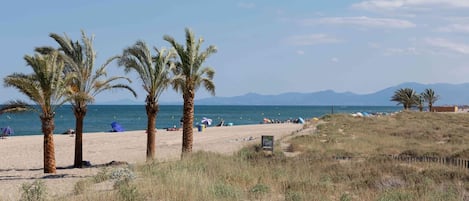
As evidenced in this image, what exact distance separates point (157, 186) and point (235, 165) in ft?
18.4

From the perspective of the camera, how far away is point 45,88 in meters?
19.5

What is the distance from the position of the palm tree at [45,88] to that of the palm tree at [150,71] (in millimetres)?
3154

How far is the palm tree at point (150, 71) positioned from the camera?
2236 cm

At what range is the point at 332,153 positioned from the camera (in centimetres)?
2223

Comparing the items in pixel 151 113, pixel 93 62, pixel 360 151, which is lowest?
pixel 360 151

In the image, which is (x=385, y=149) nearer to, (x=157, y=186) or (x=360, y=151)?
(x=360, y=151)

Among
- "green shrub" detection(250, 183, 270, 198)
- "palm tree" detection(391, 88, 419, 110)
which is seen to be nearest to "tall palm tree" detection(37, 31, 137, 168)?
"green shrub" detection(250, 183, 270, 198)

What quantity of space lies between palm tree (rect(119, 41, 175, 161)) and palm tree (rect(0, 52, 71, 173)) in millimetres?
3154

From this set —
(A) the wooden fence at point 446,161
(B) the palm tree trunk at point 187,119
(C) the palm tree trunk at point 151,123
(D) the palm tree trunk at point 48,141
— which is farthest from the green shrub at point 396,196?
(C) the palm tree trunk at point 151,123

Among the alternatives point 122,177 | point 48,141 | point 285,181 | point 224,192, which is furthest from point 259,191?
point 48,141

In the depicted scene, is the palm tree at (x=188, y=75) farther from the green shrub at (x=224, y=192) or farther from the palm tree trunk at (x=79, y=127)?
the green shrub at (x=224, y=192)

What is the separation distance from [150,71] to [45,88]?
4431 mm

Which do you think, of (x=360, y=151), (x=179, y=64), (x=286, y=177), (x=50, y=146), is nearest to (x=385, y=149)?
(x=360, y=151)

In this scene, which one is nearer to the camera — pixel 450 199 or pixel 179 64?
pixel 450 199
